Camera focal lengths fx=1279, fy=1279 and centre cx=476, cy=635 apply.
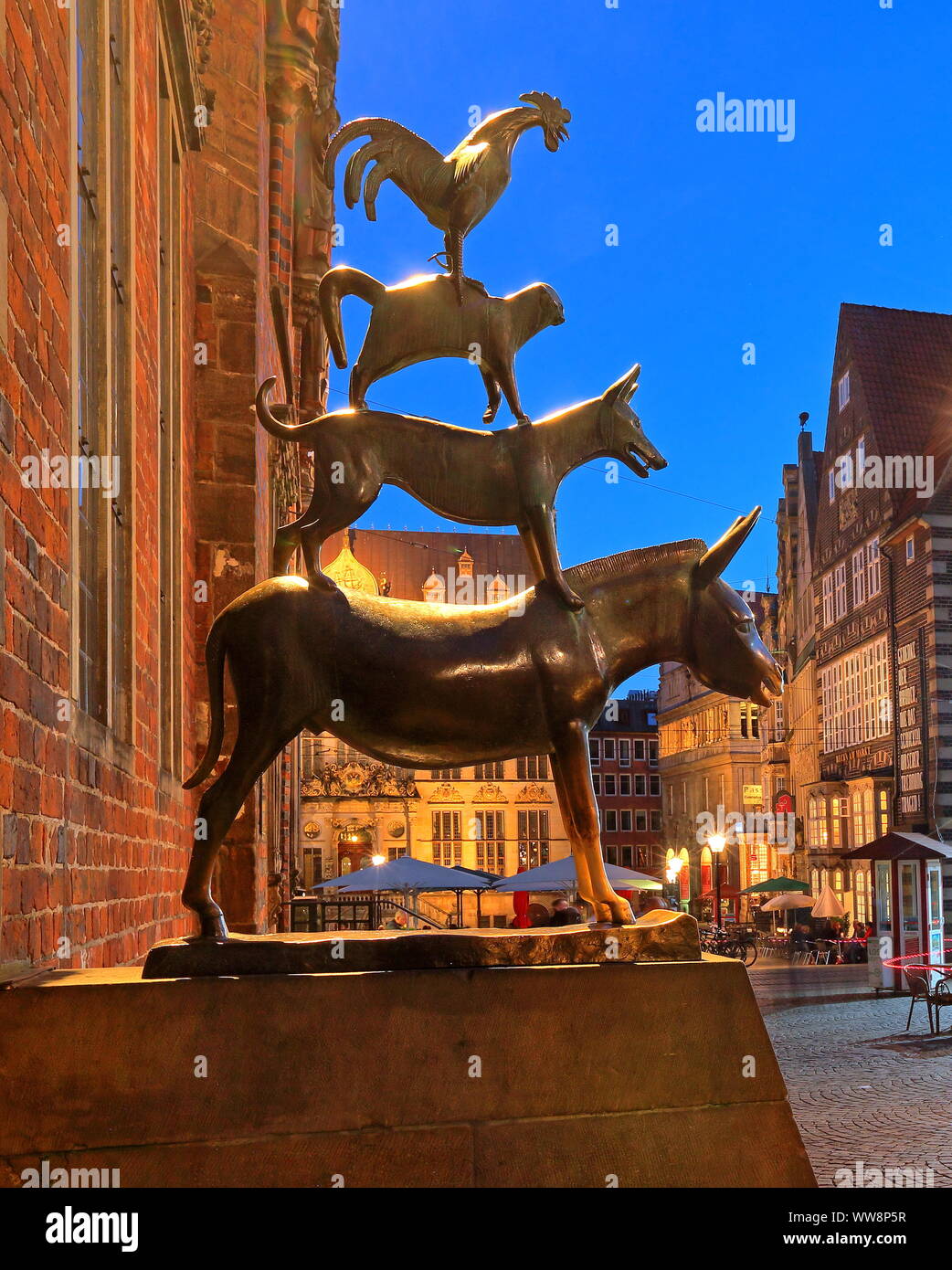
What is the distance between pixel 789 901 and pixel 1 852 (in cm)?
3321

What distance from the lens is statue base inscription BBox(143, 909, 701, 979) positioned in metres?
2.57

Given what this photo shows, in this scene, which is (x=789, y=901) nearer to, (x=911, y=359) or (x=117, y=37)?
(x=911, y=359)

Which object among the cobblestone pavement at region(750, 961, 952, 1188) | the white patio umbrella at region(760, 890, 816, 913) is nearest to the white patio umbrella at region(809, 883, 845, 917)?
the white patio umbrella at region(760, 890, 816, 913)

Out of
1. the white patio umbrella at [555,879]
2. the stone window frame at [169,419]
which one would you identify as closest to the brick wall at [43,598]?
the stone window frame at [169,419]

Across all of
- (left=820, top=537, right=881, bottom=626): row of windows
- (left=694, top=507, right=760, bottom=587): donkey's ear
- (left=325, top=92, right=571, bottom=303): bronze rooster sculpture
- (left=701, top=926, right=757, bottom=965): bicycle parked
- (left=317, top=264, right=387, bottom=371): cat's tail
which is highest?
(left=820, top=537, right=881, bottom=626): row of windows

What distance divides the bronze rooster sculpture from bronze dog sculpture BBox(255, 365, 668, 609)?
1.35 ft

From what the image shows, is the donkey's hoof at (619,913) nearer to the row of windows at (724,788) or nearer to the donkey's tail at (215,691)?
the donkey's tail at (215,691)

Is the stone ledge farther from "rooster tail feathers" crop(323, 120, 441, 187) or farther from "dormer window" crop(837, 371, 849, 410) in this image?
"dormer window" crop(837, 371, 849, 410)

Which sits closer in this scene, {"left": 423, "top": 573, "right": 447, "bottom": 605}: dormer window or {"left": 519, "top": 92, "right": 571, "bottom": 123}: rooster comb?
{"left": 519, "top": 92, "right": 571, "bottom": 123}: rooster comb

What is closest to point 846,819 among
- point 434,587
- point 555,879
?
point 555,879

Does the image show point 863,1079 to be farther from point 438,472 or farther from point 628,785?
point 628,785

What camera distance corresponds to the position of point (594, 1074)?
2576mm

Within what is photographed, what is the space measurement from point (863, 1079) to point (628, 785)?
194ft

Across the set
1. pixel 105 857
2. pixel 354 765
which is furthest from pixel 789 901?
pixel 105 857
